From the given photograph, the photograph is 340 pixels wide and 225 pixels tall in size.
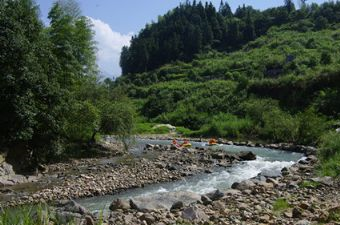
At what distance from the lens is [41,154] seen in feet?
73.8

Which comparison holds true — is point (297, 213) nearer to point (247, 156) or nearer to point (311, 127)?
point (247, 156)

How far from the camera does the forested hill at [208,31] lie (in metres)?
111

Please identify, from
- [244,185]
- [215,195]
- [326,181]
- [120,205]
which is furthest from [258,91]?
[120,205]

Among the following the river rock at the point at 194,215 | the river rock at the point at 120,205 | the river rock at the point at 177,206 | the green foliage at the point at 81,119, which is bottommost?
the river rock at the point at 120,205

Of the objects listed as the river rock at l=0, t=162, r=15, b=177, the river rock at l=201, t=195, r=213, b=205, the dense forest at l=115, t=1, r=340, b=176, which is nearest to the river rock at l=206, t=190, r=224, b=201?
the river rock at l=201, t=195, r=213, b=205

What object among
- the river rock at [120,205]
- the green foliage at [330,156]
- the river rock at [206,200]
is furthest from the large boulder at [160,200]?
the green foliage at [330,156]

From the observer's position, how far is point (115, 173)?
2041cm

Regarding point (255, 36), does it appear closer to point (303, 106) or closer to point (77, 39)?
point (303, 106)

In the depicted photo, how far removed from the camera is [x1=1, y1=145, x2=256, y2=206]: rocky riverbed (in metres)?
16.5

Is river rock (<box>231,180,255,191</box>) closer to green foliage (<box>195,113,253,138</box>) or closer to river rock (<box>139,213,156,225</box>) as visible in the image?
river rock (<box>139,213,156,225</box>)

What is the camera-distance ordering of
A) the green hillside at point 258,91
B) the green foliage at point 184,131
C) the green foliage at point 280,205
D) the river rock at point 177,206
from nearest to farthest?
the green foliage at point 280,205
the river rock at point 177,206
the green hillside at point 258,91
the green foliage at point 184,131

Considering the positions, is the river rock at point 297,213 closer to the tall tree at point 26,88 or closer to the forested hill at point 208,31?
the tall tree at point 26,88

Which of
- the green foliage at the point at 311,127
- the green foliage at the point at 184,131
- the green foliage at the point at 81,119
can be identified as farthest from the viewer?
the green foliage at the point at 184,131

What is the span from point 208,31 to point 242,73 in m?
43.4
